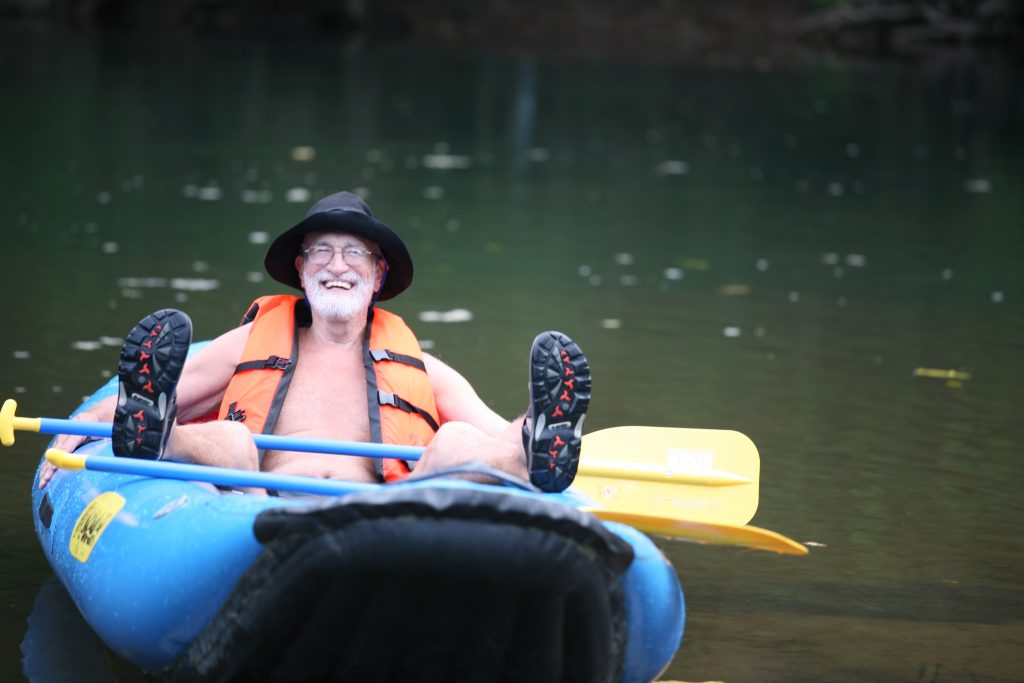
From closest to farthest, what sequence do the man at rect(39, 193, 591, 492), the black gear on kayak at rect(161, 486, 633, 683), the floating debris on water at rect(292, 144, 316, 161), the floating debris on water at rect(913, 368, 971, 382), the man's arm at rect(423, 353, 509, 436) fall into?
the black gear on kayak at rect(161, 486, 633, 683) → the man at rect(39, 193, 591, 492) → the man's arm at rect(423, 353, 509, 436) → the floating debris on water at rect(913, 368, 971, 382) → the floating debris on water at rect(292, 144, 316, 161)

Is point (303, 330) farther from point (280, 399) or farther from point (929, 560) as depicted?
point (929, 560)

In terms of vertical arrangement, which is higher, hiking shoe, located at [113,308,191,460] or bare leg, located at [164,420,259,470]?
hiking shoe, located at [113,308,191,460]

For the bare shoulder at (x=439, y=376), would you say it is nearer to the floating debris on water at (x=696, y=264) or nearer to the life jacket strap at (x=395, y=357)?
the life jacket strap at (x=395, y=357)

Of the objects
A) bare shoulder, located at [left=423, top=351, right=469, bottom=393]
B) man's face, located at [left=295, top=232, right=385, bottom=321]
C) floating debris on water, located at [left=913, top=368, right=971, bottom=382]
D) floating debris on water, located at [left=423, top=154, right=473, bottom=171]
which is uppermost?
floating debris on water, located at [left=423, top=154, right=473, bottom=171]

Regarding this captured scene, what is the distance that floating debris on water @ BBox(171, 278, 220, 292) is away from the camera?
26.5 feet

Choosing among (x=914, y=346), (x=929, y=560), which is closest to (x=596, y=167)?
(x=914, y=346)

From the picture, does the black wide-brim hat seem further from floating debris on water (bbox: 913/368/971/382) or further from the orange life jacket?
floating debris on water (bbox: 913/368/971/382)

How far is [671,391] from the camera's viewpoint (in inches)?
263

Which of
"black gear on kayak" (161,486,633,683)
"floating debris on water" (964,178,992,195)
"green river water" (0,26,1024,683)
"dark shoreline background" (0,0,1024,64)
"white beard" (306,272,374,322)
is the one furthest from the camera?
"dark shoreline background" (0,0,1024,64)

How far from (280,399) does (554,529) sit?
148 cm

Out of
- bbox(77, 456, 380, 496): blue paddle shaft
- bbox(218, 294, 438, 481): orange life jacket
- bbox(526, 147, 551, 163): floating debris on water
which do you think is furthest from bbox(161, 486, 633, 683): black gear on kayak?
bbox(526, 147, 551, 163): floating debris on water

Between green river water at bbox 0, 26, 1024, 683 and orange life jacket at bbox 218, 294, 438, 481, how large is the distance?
783 mm

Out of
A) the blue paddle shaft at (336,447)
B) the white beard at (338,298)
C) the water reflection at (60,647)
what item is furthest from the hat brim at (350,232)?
the water reflection at (60,647)

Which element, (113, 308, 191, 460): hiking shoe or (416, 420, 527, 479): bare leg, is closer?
(113, 308, 191, 460): hiking shoe
